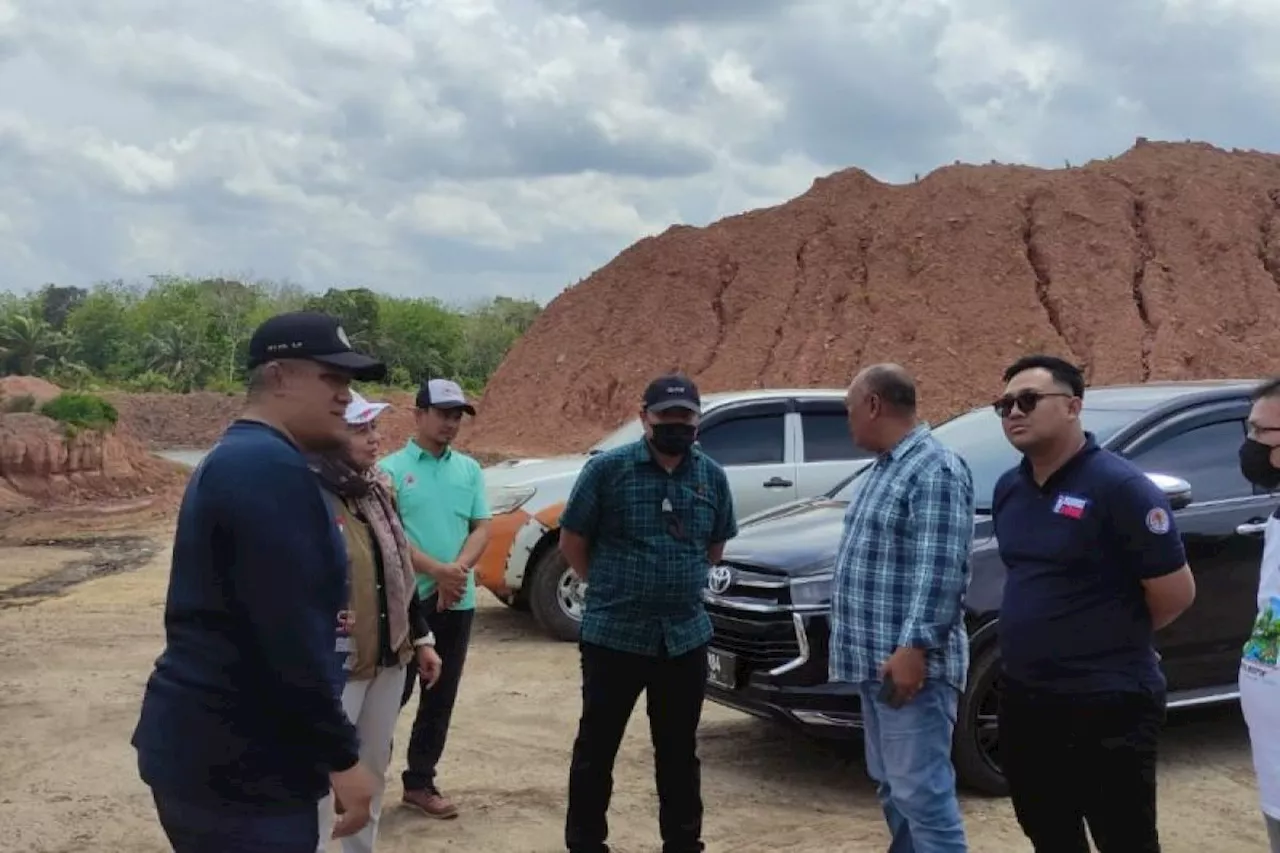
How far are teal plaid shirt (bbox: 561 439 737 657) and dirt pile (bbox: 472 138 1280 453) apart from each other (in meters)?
22.3

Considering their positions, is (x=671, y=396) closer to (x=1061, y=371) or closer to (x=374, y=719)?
(x=1061, y=371)

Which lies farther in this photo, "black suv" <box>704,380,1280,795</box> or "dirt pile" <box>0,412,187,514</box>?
"dirt pile" <box>0,412,187,514</box>

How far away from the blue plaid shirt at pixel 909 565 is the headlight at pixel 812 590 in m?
1.48

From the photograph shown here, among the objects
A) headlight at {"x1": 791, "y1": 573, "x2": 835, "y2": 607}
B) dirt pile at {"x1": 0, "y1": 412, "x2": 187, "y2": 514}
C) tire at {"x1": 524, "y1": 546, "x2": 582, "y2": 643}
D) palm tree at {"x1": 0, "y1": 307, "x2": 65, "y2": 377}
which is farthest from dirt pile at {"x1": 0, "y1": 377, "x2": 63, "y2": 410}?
palm tree at {"x1": 0, "y1": 307, "x2": 65, "y2": 377}

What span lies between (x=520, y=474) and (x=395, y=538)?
5.67 meters

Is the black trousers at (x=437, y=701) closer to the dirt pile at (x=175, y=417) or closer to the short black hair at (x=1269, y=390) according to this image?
the short black hair at (x=1269, y=390)

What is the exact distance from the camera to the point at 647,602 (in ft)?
14.8

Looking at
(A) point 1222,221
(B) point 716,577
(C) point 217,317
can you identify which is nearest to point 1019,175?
(A) point 1222,221

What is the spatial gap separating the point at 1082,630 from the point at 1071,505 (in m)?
0.35

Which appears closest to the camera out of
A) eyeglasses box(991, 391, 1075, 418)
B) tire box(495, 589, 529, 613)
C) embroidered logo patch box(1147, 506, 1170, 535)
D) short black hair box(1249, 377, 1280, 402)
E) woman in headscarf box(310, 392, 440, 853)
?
short black hair box(1249, 377, 1280, 402)

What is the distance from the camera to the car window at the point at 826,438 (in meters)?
9.87

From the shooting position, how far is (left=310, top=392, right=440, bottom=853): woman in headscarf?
3910 mm

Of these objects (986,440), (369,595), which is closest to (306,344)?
(369,595)

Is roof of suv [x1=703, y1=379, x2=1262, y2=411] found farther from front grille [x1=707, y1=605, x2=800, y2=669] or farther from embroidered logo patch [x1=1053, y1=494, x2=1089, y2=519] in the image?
embroidered logo patch [x1=1053, y1=494, x2=1089, y2=519]
